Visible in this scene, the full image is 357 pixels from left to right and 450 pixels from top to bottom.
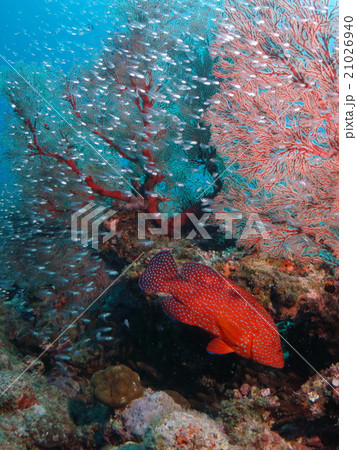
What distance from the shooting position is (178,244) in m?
5.77

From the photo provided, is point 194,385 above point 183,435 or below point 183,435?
below

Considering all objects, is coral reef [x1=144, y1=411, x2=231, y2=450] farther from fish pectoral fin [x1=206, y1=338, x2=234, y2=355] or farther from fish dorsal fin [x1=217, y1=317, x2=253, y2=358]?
fish dorsal fin [x1=217, y1=317, x2=253, y2=358]

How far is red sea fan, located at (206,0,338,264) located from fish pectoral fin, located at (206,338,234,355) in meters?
2.01

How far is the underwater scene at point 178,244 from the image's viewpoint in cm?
342

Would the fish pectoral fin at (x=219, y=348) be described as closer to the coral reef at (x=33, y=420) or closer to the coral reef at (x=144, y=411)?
the coral reef at (x=144, y=411)

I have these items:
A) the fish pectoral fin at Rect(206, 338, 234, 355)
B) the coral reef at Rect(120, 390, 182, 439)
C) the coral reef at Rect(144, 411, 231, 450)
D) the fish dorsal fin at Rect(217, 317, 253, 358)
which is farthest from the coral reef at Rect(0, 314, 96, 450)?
the fish dorsal fin at Rect(217, 317, 253, 358)

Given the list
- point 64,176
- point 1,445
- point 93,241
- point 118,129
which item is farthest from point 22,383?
point 118,129

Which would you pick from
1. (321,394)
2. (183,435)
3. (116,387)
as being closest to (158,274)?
(183,435)

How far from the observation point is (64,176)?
253 inches

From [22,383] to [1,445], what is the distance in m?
0.90

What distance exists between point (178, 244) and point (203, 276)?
7.52 ft

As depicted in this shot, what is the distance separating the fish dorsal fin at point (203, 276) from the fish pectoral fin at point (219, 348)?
0.65 meters

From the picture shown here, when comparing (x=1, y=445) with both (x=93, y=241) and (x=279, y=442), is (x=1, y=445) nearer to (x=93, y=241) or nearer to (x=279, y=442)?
(x=279, y=442)

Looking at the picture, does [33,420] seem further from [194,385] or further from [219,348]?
[219,348]
